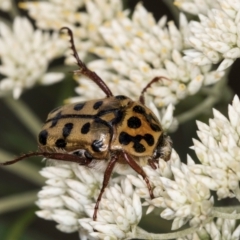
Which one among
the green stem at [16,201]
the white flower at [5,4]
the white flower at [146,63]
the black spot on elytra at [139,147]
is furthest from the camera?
the white flower at [5,4]

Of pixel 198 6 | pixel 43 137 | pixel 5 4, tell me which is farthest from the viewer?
pixel 5 4

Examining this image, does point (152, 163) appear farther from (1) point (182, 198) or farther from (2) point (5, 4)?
(2) point (5, 4)

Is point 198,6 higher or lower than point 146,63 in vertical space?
higher

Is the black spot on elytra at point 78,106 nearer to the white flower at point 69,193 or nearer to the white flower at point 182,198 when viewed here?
the white flower at point 69,193

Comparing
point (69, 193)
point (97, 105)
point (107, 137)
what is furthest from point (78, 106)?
point (69, 193)

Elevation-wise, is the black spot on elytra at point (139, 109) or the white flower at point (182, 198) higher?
the black spot on elytra at point (139, 109)

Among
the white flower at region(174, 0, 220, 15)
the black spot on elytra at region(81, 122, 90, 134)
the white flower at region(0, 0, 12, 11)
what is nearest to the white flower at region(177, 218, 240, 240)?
the black spot on elytra at region(81, 122, 90, 134)

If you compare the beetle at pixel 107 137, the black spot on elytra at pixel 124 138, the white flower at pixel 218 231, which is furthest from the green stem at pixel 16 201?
the white flower at pixel 218 231
